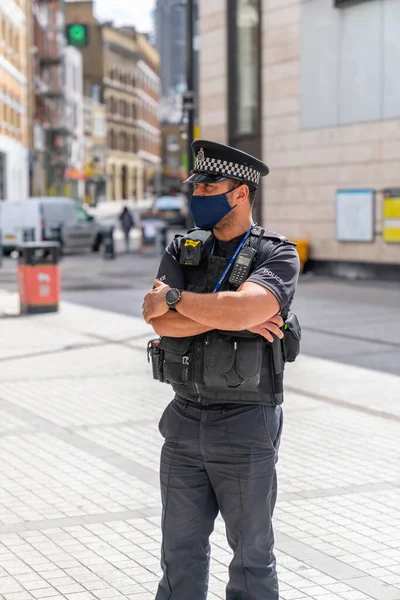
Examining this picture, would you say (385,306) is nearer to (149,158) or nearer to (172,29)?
(149,158)

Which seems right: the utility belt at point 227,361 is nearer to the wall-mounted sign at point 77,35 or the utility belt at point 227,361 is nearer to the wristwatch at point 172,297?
the wristwatch at point 172,297

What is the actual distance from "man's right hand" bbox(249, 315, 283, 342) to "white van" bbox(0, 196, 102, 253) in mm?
29632

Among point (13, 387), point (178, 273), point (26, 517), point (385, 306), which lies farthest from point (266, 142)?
point (178, 273)

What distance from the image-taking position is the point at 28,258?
1638 cm

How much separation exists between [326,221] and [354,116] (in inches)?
93.2

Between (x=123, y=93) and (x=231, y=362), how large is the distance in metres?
103

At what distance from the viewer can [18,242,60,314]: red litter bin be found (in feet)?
53.6

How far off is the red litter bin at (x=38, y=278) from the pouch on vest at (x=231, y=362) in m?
12.9

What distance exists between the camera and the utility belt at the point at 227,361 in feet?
11.8

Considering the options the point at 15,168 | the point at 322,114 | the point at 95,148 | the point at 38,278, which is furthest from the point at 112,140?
the point at 38,278

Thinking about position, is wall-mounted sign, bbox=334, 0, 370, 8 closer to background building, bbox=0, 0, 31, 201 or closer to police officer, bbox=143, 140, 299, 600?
police officer, bbox=143, 140, 299, 600

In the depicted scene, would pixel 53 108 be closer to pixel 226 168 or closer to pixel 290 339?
pixel 226 168

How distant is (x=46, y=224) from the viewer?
34.4 meters

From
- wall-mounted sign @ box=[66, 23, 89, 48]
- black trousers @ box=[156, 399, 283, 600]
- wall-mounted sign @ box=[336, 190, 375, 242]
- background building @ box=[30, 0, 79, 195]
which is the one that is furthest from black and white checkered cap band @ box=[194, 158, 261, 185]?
background building @ box=[30, 0, 79, 195]
